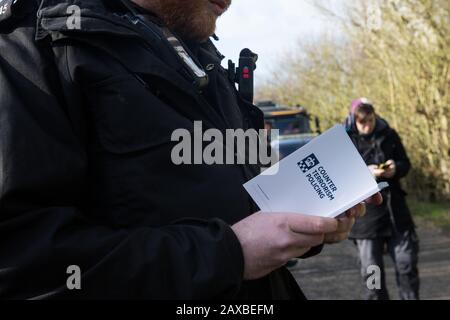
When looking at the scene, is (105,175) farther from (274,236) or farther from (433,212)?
(433,212)

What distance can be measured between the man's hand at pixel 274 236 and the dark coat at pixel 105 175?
32mm

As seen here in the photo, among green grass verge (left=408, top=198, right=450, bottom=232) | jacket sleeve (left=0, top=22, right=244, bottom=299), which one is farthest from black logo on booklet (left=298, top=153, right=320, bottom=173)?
green grass verge (left=408, top=198, right=450, bottom=232)

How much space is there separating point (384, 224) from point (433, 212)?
303 inches

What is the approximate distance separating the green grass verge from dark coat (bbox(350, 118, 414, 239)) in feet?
18.3

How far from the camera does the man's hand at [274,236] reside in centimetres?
154

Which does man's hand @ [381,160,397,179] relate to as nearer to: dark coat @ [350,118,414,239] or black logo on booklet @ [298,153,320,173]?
dark coat @ [350,118,414,239]

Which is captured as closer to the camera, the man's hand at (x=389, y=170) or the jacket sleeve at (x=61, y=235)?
the jacket sleeve at (x=61, y=235)

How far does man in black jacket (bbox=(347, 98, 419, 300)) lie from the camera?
238 inches

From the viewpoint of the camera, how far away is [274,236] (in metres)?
1.57

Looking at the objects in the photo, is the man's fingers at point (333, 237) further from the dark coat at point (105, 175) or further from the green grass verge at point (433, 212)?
the green grass verge at point (433, 212)

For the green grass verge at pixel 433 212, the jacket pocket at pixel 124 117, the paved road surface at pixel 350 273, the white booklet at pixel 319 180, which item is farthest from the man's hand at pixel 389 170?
the green grass verge at pixel 433 212

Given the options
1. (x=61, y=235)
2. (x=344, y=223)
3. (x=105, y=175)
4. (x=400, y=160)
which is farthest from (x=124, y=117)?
(x=400, y=160)

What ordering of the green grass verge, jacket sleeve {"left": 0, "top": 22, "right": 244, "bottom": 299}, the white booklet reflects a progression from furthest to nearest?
the green grass verge < the white booklet < jacket sleeve {"left": 0, "top": 22, "right": 244, "bottom": 299}

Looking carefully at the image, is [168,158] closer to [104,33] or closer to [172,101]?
[172,101]
